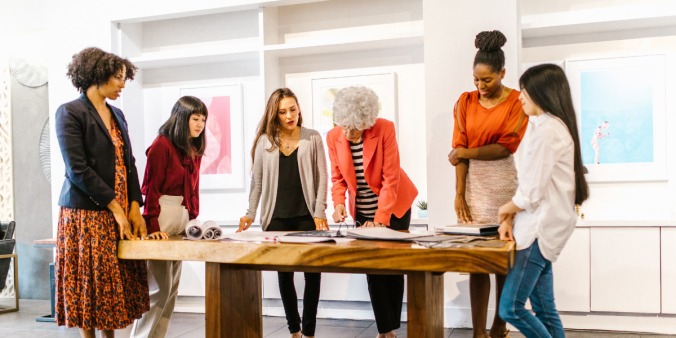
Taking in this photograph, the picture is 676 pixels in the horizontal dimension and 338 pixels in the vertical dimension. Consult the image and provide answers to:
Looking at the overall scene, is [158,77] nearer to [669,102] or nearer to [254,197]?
[254,197]

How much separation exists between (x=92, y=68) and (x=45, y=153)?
3.41m

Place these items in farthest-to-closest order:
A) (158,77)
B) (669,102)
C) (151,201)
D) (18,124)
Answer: (18,124) → (158,77) → (669,102) → (151,201)

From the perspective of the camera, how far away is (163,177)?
2762mm

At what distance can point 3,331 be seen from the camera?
156 inches

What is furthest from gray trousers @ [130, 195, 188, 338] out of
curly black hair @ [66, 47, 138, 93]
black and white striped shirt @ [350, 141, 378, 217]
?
black and white striped shirt @ [350, 141, 378, 217]

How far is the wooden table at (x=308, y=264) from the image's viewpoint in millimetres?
1749

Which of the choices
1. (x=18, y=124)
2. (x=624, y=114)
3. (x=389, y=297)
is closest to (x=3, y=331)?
(x=18, y=124)

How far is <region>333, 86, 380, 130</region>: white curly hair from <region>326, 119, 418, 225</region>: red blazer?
13 cm

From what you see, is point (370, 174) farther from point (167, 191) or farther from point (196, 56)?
point (196, 56)

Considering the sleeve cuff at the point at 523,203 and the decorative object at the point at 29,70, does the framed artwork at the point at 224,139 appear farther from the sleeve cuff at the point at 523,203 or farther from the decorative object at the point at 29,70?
the sleeve cuff at the point at 523,203

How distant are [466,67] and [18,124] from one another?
4470 millimetres

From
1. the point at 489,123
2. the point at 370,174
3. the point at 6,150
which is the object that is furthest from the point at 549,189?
the point at 6,150

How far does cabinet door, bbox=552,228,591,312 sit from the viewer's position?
3.46 m

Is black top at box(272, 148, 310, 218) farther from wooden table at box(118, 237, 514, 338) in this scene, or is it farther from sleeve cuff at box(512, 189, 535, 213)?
sleeve cuff at box(512, 189, 535, 213)
